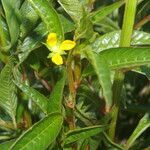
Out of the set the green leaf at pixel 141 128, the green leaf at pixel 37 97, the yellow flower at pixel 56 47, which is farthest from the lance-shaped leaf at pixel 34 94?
the green leaf at pixel 141 128

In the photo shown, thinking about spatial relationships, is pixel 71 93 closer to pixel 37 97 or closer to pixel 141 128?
pixel 37 97

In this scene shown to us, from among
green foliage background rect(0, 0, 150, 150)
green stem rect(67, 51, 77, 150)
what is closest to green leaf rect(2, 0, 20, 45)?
green foliage background rect(0, 0, 150, 150)

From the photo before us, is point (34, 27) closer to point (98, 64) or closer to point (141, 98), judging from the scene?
point (98, 64)

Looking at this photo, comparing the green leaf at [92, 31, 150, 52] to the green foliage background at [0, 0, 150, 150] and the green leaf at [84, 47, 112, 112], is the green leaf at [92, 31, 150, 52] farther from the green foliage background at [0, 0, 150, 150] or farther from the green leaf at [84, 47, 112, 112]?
the green leaf at [84, 47, 112, 112]

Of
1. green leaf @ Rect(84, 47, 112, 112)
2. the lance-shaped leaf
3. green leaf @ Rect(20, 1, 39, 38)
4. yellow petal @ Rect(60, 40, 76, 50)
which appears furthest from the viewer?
green leaf @ Rect(20, 1, 39, 38)

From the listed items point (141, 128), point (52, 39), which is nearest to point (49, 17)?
point (52, 39)

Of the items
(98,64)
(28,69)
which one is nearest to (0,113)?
(28,69)
